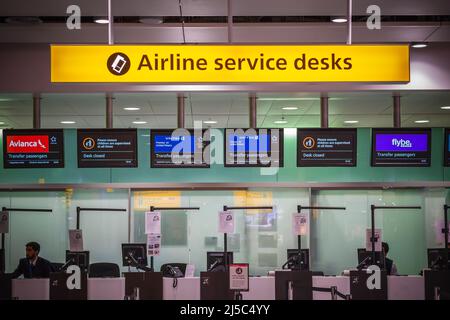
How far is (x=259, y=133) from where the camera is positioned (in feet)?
25.2

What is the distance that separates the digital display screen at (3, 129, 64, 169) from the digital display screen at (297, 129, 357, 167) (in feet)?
9.61

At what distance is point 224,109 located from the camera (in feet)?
30.9

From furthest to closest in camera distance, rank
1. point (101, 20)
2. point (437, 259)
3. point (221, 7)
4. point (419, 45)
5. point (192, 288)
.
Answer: point (437, 259) < point (192, 288) < point (419, 45) < point (101, 20) < point (221, 7)

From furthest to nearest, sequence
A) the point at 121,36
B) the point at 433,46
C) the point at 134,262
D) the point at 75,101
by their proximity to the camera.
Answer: the point at 75,101 < the point at 134,262 < the point at 433,46 < the point at 121,36

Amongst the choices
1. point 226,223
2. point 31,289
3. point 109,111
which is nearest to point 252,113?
point 226,223

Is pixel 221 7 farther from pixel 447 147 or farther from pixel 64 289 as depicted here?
pixel 64 289

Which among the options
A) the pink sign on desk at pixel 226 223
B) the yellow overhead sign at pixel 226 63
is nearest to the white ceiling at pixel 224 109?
the pink sign on desk at pixel 226 223

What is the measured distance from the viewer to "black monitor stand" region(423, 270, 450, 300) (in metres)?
7.37

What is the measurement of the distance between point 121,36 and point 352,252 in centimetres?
584

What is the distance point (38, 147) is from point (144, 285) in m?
2.11

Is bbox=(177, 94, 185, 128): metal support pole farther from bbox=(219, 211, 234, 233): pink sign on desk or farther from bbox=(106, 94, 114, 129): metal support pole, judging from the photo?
bbox=(219, 211, 234, 233): pink sign on desk

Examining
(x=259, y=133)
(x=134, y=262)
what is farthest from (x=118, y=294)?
(x=259, y=133)
